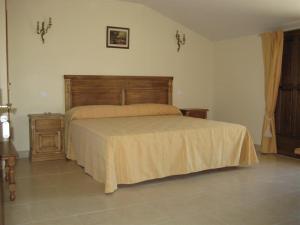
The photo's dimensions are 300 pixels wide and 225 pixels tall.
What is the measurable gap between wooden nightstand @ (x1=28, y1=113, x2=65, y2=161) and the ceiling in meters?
2.52

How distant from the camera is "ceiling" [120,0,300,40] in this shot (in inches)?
175

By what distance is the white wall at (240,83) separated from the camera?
218 inches

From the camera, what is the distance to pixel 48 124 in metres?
4.65

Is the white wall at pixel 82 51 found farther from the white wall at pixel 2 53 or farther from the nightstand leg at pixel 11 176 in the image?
the nightstand leg at pixel 11 176

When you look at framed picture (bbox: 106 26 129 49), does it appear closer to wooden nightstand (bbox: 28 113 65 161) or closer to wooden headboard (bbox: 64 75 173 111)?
wooden headboard (bbox: 64 75 173 111)

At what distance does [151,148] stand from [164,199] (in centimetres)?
63

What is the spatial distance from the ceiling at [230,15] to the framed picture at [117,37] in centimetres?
59

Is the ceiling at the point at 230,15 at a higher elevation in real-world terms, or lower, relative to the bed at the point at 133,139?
higher

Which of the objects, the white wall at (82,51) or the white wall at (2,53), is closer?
the white wall at (2,53)

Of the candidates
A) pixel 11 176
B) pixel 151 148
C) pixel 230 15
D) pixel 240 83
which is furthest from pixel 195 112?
pixel 11 176

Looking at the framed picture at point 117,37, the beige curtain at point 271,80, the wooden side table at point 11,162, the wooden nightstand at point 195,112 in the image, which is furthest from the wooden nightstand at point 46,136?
the beige curtain at point 271,80

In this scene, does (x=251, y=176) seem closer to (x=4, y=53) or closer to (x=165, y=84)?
(x=165, y=84)

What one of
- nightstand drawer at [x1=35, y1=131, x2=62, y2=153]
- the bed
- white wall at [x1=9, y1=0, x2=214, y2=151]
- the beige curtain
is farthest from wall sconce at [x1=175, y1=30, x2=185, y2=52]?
nightstand drawer at [x1=35, y1=131, x2=62, y2=153]

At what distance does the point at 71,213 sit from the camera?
2770mm
